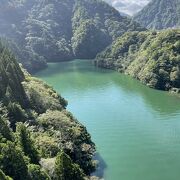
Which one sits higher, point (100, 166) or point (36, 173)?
point (36, 173)

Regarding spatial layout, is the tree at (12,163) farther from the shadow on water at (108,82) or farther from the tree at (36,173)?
the shadow on water at (108,82)

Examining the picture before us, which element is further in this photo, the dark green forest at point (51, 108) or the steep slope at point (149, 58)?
the steep slope at point (149, 58)

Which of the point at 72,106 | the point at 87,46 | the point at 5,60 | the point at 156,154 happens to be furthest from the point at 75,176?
the point at 87,46

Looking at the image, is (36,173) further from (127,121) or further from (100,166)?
(127,121)

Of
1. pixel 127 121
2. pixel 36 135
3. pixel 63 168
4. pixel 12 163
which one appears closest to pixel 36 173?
pixel 12 163

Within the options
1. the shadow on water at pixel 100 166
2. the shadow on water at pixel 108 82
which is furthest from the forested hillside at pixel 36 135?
the shadow on water at pixel 108 82

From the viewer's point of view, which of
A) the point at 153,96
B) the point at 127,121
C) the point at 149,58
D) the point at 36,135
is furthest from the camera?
the point at 149,58

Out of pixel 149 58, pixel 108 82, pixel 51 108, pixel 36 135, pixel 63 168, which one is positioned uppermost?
pixel 149 58
